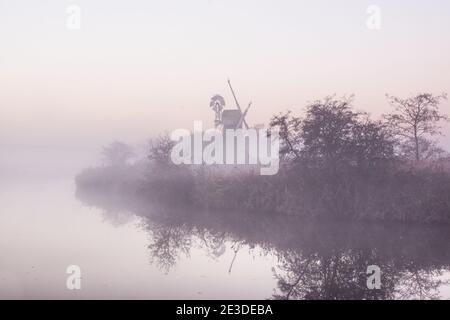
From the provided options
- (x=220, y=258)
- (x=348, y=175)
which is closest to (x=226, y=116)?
(x=348, y=175)

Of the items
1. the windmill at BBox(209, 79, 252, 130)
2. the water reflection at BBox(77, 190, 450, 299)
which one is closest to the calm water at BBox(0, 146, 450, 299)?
the water reflection at BBox(77, 190, 450, 299)

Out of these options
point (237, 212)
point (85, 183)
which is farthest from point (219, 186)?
point (85, 183)

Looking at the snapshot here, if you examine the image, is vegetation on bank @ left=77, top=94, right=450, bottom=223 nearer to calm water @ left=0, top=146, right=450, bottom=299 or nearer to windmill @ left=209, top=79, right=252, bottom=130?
calm water @ left=0, top=146, right=450, bottom=299

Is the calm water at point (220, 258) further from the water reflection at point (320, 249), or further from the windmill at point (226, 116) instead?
the windmill at point (226, 116)

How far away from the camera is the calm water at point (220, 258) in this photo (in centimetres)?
1017

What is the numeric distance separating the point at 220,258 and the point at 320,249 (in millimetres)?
3856

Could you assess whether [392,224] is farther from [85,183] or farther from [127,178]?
[85,183]

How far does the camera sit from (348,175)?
2327 centimetres

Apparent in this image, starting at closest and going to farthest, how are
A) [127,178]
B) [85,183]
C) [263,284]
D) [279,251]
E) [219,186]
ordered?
[263,284]
[279,251]
[219,186]
[127,178]
[85,183]

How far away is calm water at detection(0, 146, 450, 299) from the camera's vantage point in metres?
10.2

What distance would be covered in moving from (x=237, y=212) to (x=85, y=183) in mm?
31974
